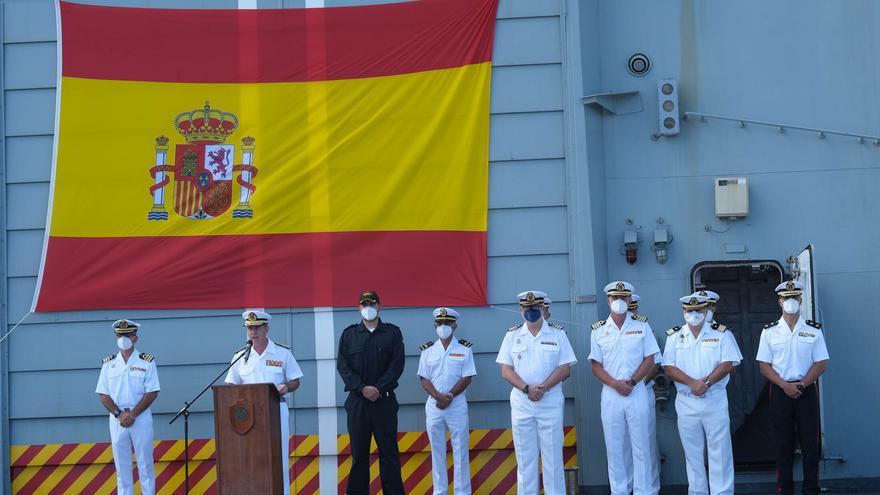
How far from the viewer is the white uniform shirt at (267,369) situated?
9266mm

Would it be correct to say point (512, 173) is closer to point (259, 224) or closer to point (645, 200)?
point (645, 200)

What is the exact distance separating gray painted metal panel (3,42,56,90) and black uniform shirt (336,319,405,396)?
3709 millimetres

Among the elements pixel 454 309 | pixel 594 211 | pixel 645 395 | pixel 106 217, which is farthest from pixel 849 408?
pixel 106 217

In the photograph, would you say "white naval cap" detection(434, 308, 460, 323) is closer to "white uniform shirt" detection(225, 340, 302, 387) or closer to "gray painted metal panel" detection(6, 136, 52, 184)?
"white uniform shirt" detection(225, 340, 302, 387)

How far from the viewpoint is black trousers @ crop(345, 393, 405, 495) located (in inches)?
369

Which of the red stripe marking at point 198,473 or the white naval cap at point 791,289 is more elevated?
the white naval cap at point 791,289

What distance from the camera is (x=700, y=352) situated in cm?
895

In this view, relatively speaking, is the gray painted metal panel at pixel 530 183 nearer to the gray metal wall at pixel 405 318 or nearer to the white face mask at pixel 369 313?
the gray metal wall at pixel 405 318

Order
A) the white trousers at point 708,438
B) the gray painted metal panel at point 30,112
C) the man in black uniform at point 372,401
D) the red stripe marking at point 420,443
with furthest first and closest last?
the gray painted metal panel at point 30,112 → the red stripe marking at point 420,443 → the man in black uniform at point 372,401 → the white trousers at point 708,438

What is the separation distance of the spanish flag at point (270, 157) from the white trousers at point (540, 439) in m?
1.31

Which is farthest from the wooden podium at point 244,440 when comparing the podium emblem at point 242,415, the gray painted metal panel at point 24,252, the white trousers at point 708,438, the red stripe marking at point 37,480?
the white trousers at point 708,438

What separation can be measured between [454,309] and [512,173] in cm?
130

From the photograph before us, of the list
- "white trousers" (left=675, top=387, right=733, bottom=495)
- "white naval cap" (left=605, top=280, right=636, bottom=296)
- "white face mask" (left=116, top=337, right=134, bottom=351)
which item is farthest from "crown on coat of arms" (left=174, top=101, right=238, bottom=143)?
"white trousers" (left=675, top=387, right=733, bottom=495)

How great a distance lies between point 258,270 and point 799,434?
15.6 feet
